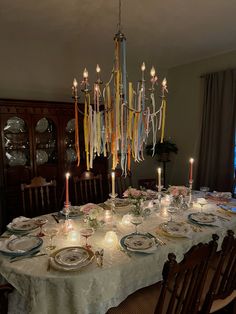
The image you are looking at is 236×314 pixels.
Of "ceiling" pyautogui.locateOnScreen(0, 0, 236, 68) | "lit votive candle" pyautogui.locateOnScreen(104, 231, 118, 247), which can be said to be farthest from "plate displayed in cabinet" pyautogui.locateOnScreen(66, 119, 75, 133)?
"lit votive candle" pyautogui.locateOnScreen(104, 231, 118, 247)

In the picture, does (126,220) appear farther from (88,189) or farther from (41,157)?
(41,157)

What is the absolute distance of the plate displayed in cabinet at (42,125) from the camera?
299 cm

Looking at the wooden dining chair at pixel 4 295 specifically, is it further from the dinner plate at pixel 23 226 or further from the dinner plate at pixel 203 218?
the dinner plate at pixel 203 218

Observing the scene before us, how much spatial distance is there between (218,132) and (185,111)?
79cm

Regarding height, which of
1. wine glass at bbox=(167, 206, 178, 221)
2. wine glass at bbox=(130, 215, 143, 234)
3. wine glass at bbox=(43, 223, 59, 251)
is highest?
wine glass at bbox=(130, 215, 143, 234)

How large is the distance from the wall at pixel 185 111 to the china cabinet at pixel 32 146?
6.04ft

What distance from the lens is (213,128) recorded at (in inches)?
138

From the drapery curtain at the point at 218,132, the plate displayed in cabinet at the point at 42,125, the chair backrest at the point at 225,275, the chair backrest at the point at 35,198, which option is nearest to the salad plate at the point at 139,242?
the chair backrest at the point at 225,275

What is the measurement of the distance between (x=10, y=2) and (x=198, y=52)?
2485 mm

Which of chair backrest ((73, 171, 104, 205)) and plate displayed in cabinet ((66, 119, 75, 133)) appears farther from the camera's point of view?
plate displayed in cabinet ((66, 119, 75, 133))

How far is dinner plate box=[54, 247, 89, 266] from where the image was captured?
1.28 m

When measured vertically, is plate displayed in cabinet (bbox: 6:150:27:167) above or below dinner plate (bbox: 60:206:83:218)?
above

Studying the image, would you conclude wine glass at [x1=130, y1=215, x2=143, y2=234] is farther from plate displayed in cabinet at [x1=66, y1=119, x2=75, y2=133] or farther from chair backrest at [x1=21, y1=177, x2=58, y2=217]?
plate displayed in cabinet at [x1=66, y1=119, x2=75, y2=133]

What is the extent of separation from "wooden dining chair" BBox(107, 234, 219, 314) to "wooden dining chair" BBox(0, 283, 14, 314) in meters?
0.55
